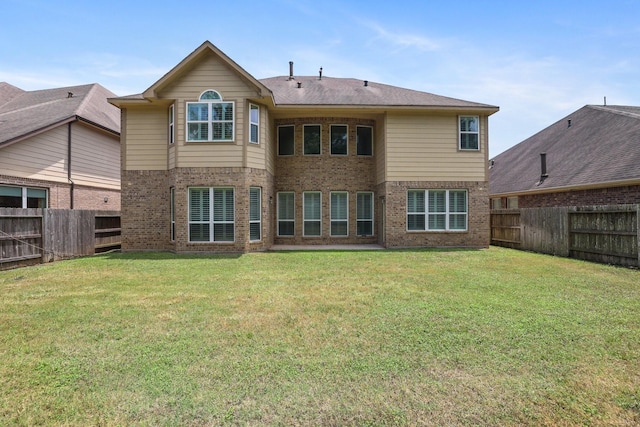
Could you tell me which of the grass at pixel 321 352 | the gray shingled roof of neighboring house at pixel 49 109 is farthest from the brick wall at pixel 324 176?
the gray shingled roof of neighboring house at pixel 49 109

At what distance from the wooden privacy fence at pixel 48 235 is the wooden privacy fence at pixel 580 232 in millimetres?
17158

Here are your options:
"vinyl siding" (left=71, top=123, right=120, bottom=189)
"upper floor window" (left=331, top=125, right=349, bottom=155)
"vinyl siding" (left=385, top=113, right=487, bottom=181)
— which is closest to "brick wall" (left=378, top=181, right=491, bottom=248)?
"vinyl siding" (left=385, top=113, right=487, bottom=181)

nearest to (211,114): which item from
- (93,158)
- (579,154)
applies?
(93,158)

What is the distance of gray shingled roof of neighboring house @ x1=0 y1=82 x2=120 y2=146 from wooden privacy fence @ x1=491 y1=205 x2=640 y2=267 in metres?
19.8

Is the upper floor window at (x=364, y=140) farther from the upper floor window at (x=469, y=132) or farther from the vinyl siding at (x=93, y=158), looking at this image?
the vinyl siding at (x=93, y=158)

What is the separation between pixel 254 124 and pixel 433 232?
28.4ft

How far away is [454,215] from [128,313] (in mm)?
12917

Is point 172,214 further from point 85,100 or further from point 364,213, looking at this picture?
point 85,100

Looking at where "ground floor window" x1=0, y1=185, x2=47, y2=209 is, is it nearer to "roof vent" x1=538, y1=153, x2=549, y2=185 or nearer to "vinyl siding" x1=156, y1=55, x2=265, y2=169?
"vinyl siding" x1=156, y1=55, x2=265, y2=169

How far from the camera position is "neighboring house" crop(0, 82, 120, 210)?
13242 mm

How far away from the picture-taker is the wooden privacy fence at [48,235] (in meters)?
9.59

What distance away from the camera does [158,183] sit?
1355 centimetres

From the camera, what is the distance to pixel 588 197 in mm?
14922

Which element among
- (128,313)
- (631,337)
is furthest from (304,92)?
(631,337)
